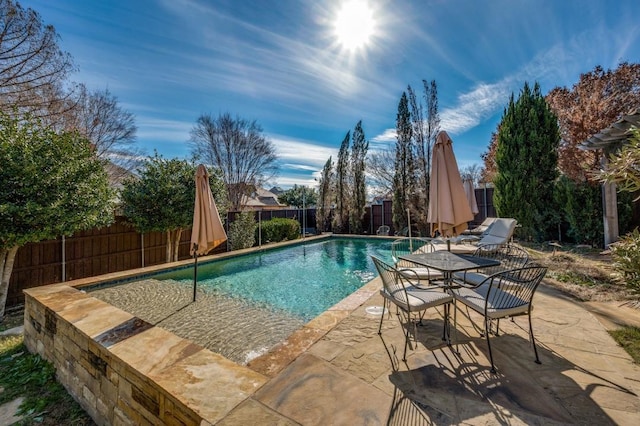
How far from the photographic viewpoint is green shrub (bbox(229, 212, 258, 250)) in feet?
32.1

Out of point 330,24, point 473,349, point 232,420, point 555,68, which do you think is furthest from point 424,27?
point 232,420

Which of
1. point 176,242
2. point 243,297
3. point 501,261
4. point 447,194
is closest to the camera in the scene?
point 447,194

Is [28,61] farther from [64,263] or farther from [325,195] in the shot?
[325,195]

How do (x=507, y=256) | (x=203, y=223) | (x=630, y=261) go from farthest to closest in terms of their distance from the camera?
(x=203, y=223), (x=507, y=256), (x=630, y=261)

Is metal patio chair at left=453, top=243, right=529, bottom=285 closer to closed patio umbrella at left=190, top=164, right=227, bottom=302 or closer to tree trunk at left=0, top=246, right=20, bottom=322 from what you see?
closed patio umbrella at left=190, top=164, right=227, bottom=302

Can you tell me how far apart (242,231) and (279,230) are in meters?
2.36

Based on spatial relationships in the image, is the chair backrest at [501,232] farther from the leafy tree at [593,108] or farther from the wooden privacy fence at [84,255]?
the wooden privacy fence at [84,255]

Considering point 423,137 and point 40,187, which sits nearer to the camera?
point 40,187

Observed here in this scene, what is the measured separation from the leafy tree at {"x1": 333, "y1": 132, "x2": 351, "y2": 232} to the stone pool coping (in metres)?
12.6

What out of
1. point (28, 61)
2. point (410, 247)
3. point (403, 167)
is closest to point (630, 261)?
point (410, 247)

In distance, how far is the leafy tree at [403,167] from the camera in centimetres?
1449

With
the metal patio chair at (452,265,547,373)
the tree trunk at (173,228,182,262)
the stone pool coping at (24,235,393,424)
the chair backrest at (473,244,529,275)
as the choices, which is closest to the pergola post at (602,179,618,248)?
the chair backrest at (473,244,529,275)

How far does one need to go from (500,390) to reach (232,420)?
188 centimetres

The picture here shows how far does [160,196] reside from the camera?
24.0 ft
